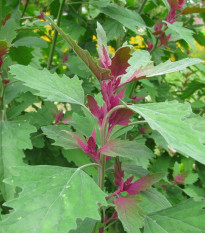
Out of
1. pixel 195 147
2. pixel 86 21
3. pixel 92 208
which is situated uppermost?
pixel 86 21

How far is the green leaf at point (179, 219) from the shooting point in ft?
2.37

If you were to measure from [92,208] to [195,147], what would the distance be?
9.0 inches

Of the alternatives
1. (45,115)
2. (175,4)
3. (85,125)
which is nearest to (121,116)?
(85,125)

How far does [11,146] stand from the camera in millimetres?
896

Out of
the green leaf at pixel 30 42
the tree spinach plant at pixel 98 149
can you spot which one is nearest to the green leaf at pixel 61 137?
the tree spinach plant at pixel 98 149

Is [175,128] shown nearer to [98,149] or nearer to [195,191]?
[98,149]

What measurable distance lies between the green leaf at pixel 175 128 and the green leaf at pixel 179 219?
280mm

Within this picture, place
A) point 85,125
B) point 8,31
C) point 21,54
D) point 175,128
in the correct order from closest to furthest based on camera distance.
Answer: point 175,128 < point 85,125 < point 8,31 < point 21,54

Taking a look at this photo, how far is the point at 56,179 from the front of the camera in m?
0.62

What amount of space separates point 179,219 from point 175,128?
34cm

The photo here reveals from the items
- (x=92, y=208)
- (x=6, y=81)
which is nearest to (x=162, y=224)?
(x=92, y=208)

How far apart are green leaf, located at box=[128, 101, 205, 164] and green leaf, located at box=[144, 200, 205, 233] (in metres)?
0.28

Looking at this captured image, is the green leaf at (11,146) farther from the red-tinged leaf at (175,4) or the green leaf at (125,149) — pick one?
the red-tinged leaf at (175,4)

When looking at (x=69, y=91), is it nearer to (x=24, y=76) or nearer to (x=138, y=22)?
(x=24, y=76)
